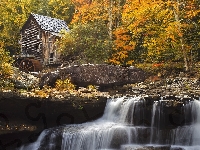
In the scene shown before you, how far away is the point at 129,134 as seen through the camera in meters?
11.5

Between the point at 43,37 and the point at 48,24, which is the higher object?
the point at 48,24

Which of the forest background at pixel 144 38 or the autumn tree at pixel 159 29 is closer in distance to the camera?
the autumn tree at pixel 159 29

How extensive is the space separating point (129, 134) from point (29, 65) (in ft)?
65.5

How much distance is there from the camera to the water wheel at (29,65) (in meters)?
28.8

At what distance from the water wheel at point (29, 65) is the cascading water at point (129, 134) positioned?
17.1 m

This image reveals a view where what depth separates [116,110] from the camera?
1335 centimetres

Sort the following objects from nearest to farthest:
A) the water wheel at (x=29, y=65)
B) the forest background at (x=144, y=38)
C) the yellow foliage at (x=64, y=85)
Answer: the yellow foliage at (x=64, y=85) → the forest background at (x=144, y=38) → the water wheel at (x=29, y=65)

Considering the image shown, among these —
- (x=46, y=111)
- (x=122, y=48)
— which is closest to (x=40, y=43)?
(x=122, y=48)

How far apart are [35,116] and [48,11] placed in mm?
32320

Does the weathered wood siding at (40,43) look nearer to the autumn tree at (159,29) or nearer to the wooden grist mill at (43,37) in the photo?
the wooden grist mill at (43,37)

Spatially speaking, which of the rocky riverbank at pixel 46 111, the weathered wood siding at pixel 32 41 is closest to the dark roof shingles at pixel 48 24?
the weathered wood siding at pixel 32 41

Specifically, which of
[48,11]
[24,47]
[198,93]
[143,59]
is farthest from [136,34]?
[48,11]

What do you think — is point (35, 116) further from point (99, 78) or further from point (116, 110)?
point (99, 78)

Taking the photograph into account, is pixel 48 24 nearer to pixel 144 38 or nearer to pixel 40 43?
pixel 40 43
